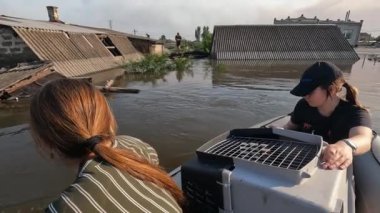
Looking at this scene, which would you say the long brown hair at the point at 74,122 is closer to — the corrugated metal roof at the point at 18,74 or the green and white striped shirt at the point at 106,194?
the green and white striped shirt at the point at 106,194

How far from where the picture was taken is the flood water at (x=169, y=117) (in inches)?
155

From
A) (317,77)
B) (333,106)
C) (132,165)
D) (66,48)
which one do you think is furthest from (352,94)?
(66,48)

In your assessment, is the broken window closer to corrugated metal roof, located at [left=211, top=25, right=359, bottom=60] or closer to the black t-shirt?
corrugated metal roof, located at [left=211, top=25, right=359, bottom=60]

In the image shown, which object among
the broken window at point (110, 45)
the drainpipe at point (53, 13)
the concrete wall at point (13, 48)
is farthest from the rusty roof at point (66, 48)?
the drainpipe at point (53, 13)

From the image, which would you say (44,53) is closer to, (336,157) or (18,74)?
(18,74)

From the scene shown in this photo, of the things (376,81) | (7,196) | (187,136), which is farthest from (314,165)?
(376,81)

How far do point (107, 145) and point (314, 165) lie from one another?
1.08m

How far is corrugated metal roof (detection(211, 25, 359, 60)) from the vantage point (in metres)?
22.4

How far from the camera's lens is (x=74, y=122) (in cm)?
126

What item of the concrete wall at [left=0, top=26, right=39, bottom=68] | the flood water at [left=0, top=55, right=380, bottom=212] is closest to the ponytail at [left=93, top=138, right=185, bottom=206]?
the flood water at [left=0, top=55, right=380, bottom=212]

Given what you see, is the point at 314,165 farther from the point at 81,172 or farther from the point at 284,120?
the point at 284,120

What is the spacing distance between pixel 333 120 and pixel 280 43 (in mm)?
22227

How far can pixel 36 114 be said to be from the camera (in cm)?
129

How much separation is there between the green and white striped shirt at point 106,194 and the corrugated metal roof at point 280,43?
21.6 meters
